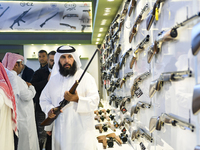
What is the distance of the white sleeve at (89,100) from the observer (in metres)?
2.03

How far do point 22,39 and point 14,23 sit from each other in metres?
0.75

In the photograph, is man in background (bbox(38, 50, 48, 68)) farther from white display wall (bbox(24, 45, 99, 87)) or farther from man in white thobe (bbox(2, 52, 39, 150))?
white display wall (bbox(24, 45, 99, 87))

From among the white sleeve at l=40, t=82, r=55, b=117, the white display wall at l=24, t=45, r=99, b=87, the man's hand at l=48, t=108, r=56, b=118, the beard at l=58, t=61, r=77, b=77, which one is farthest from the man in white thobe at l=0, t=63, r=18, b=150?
the white display wall at l=24, t=45, r=99, b=87

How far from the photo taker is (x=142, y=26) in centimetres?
201

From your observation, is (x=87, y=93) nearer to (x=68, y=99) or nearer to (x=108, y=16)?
(x=68, y=99)

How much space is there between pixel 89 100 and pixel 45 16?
631cm

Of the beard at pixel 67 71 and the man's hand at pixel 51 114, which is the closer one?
the man's hand at pixel 51 114

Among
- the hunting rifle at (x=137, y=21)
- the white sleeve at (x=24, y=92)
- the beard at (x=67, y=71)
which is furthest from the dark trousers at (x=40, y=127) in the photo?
the hunting rifle at (x=137, y=21)

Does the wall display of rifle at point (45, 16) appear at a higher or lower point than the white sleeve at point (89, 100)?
higher

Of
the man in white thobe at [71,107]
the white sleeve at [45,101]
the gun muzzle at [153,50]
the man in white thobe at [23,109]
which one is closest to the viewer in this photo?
the gun muzzle at [153,50]

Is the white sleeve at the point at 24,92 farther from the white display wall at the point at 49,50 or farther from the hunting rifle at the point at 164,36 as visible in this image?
the white display wall at the point at 49,50

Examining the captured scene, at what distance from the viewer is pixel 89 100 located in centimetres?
207

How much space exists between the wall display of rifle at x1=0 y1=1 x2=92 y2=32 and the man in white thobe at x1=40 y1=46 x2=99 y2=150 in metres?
5.47

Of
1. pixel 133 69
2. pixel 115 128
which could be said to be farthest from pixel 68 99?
pixel 115 128
